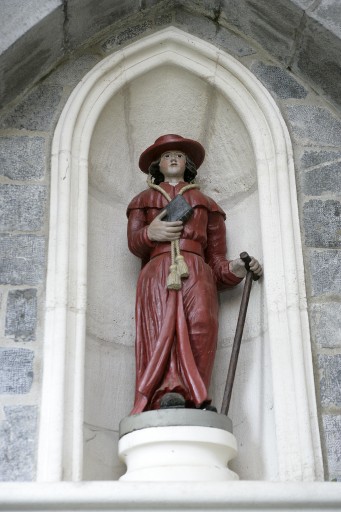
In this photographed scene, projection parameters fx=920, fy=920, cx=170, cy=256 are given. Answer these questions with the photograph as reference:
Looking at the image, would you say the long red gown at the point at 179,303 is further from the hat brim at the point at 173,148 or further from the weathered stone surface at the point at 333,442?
the weathered stone surface at the point at 333,442

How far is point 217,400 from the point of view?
2971mm

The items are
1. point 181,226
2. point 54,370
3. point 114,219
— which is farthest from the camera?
point 114,219

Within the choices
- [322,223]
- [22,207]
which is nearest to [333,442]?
[322,223]

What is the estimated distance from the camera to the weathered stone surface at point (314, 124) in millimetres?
3166

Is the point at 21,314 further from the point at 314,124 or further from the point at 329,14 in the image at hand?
the point at 329,14

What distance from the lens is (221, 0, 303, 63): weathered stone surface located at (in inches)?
124

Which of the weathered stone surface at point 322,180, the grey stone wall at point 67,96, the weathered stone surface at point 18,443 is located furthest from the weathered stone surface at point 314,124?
the weathered stone surface at point 18,443

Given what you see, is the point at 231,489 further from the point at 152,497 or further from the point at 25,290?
the point at 25,290

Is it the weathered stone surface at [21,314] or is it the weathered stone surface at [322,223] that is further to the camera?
the weathered stone surface at [322,223]

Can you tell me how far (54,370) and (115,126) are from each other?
3.43 feet

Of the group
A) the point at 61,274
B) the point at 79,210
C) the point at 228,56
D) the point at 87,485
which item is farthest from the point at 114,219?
the point at 87,485

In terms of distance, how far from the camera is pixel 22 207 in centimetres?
295

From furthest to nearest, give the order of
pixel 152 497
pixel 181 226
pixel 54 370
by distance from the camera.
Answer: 1. pixel 181 226
2. pixel 54 370
3. pixel 152 497

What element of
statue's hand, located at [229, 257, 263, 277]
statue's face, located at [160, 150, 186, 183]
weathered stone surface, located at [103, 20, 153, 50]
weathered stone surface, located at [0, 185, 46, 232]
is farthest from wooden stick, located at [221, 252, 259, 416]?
weathered stone surface, located at [103, 20, 153, 50]
